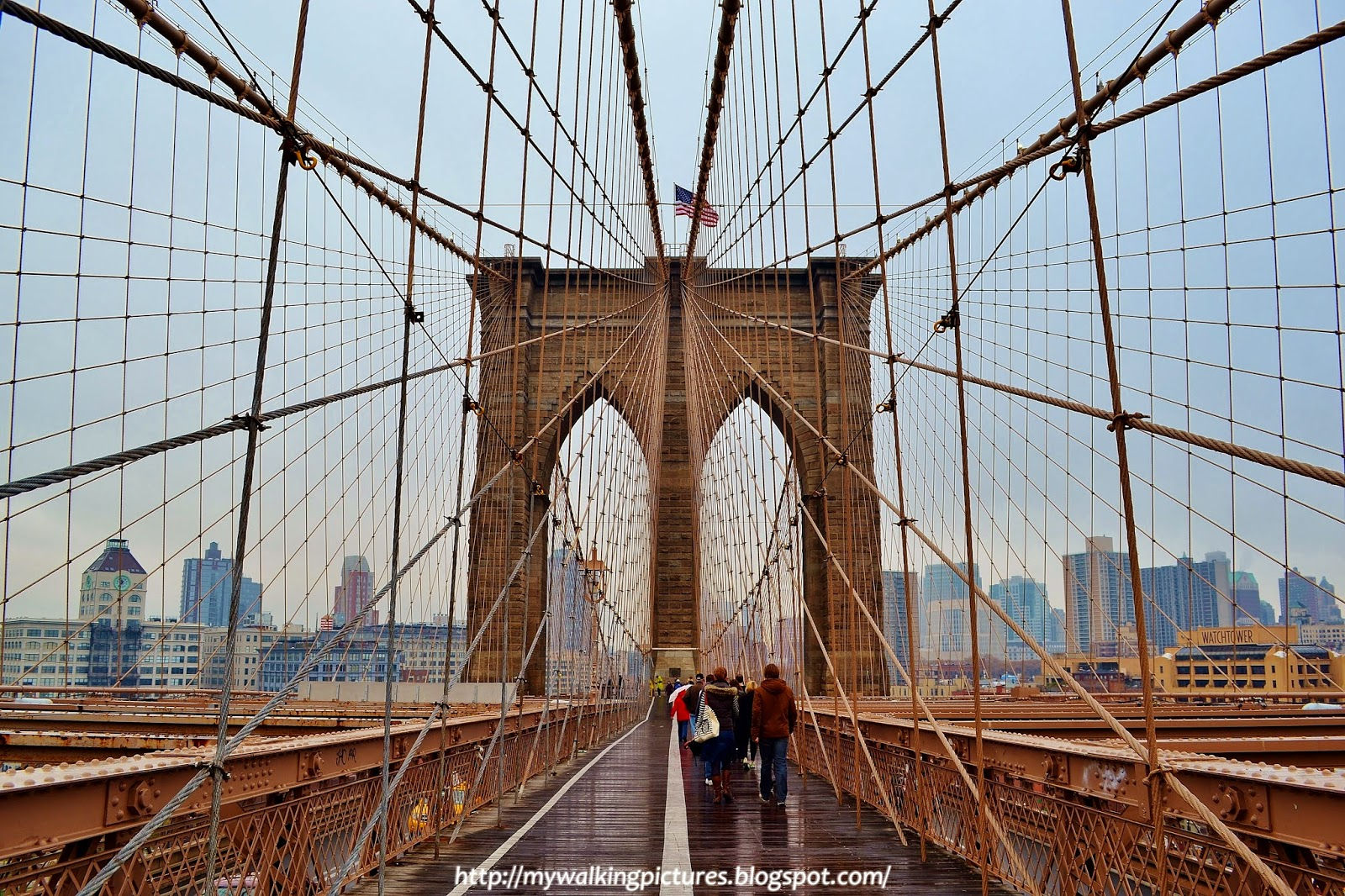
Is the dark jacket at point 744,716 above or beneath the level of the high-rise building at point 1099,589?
beneath

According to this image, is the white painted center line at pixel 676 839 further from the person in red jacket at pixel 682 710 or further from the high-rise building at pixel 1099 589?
the high-rise building at pixel 1099 589

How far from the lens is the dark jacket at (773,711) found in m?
7.80

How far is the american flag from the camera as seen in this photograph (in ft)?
77.7

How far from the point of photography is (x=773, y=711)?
25.8 ft

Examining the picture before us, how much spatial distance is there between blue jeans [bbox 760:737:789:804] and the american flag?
1711 cm

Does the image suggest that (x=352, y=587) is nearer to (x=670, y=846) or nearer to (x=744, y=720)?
(x=744, y=720)

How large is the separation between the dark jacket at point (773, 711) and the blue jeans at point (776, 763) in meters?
0.06

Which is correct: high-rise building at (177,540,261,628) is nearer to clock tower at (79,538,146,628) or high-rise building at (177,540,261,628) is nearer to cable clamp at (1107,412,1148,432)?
clock tower at (79,538,146,628)

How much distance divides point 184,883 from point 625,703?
2149 centimetres

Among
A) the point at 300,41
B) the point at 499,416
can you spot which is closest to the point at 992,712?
the point at 300,41

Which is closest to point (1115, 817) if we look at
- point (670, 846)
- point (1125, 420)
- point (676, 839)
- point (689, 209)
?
point (1125, 420)

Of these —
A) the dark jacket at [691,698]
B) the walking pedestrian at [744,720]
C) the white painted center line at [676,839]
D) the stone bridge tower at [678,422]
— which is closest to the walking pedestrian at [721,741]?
the white painted center line at [676,839]

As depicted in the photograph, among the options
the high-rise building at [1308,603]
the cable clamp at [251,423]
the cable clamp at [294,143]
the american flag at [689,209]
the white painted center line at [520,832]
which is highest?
the american flag at [689,209]

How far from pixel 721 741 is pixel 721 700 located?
653 millimetres
